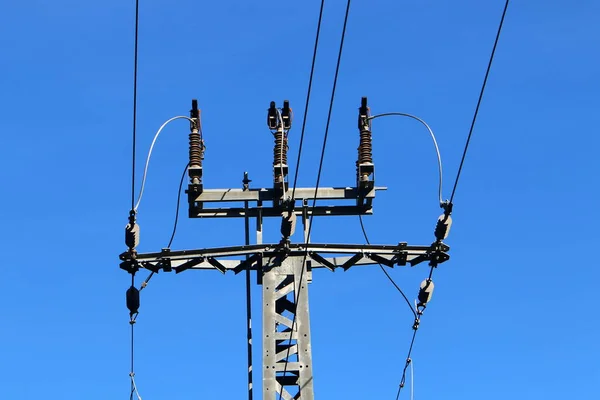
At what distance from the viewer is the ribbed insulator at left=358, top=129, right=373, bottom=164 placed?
739 inches

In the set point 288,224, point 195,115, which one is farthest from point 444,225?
point 195,115

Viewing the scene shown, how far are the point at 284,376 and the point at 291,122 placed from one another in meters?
3.64

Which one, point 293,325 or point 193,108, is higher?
point 193,108

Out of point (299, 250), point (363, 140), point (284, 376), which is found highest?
point (363, 140)

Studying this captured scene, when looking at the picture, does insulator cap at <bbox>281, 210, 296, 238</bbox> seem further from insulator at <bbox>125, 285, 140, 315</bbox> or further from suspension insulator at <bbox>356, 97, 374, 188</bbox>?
insulator at <bbox>125, 285, 140, 315</bbox>

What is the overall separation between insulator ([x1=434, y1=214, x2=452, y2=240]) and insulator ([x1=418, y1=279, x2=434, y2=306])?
29.7 inches

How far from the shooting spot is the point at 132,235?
59.8 ft

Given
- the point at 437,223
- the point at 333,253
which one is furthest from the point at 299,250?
the point at 437,223

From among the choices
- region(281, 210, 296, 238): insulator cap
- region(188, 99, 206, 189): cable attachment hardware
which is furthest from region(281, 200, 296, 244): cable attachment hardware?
region(188, 99, 206, 189): cable attachment hardware

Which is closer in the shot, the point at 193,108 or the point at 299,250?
the point at 299,250

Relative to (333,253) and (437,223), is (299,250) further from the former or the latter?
(437,223)

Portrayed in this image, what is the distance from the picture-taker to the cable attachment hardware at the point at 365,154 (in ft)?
→ 61.4

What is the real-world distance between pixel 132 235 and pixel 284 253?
188 cm

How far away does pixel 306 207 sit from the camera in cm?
1853
